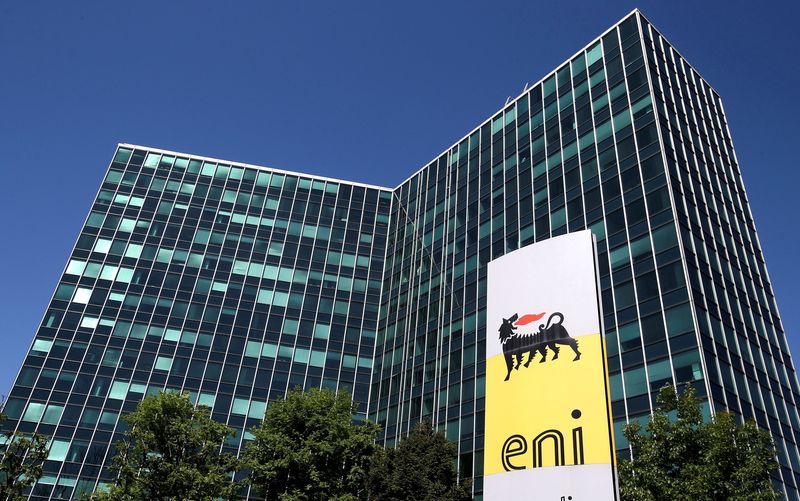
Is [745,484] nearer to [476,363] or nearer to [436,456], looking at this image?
[436,456]

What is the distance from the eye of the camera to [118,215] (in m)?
74.1

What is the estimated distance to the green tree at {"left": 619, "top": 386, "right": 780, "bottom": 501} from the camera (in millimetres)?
25359

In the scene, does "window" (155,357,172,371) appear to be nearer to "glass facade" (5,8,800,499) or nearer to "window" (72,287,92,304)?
"glass facade" (5,8,800,499)

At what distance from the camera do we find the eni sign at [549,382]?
67.0ft

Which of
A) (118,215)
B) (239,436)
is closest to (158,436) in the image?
(239,436)

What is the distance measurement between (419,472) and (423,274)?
3037 centimetres

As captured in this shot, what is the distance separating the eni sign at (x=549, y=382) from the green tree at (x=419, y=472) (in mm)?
16729

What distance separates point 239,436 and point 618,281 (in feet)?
124

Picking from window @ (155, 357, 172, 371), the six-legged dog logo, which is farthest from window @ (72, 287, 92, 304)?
the six-legged dog logo

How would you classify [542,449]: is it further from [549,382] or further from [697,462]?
[697,462]

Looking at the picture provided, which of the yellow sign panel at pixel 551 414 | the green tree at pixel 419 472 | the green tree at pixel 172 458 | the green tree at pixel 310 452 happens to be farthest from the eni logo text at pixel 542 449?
the green tree at pixel 172 458

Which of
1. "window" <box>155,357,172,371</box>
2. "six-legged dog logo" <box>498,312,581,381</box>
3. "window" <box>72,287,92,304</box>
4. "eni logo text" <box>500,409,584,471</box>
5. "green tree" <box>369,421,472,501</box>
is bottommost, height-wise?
"eni logo text" <box>500,409,584,471</box>

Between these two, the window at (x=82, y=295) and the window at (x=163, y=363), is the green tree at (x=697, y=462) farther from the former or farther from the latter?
the window at (x=82, y=295)

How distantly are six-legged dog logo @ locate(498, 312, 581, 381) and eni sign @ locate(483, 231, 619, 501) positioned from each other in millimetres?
37
